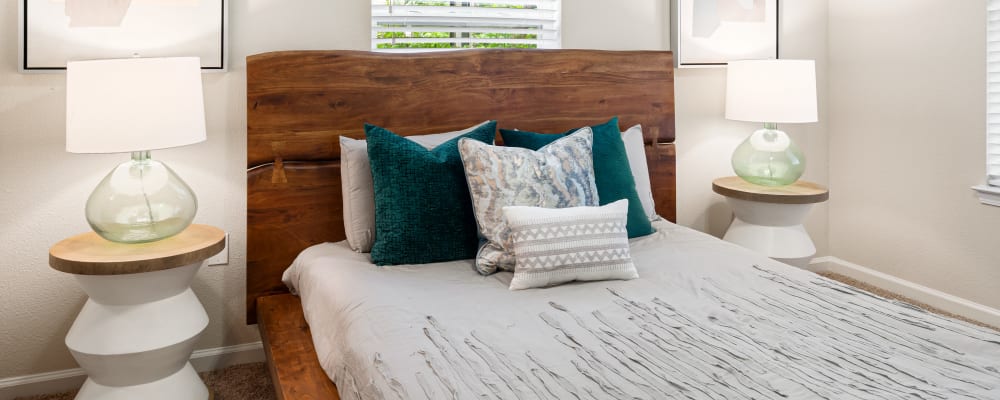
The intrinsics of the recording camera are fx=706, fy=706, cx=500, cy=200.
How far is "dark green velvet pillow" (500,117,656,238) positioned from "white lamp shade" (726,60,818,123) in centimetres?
83

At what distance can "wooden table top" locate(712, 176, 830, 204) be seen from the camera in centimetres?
299

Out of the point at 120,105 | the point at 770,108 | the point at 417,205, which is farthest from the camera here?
the point at 770,108

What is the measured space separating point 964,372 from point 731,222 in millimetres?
2164

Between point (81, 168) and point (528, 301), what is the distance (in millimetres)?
1682

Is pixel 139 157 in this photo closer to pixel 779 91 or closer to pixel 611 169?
pixel 611 169

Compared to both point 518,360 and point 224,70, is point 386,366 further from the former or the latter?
point 224,70

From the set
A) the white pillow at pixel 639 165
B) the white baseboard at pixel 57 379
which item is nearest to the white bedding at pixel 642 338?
the white pillow at pixel 639 165

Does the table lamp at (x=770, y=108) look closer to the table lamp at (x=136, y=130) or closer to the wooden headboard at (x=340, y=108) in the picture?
the wooden headboard at (x=340, y=108)

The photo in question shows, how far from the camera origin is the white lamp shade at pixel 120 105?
2033 mm

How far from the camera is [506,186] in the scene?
223 cm

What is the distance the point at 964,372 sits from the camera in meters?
1.43

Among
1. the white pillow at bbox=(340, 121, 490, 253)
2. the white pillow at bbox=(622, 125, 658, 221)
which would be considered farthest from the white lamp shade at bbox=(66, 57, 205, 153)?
the white pillow at bbox=(622, 125, 658, 221)

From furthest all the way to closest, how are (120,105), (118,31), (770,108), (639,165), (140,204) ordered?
(770,108), (639,165), (118,31), (140,204), (120,105)

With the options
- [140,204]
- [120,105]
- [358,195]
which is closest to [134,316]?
[140,204]
